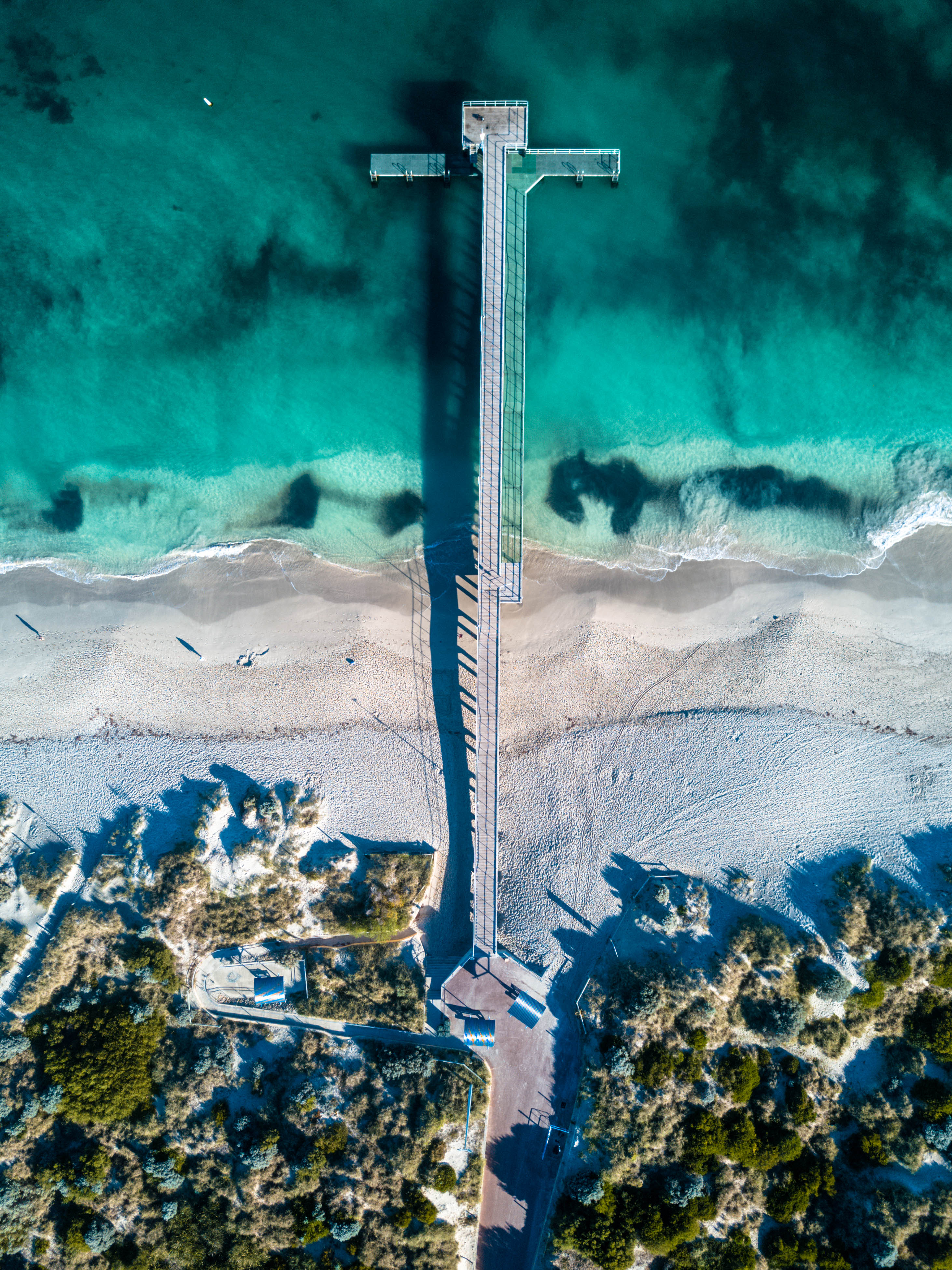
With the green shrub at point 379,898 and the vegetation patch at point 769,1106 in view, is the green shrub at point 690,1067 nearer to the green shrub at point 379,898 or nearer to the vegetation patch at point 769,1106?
the vegetation patch at point 769,1106

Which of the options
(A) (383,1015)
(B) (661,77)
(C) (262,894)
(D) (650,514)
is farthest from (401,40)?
(A) (383,1015)

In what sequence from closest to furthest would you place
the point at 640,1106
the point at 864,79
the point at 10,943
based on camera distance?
1. the point at 640,1106
2. the point at 10,943
3. the point at 864,79

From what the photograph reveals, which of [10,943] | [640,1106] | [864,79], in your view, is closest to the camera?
[640,1106]

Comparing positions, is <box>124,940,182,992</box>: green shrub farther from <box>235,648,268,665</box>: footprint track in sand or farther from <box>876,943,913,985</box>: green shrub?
<box>876,943,913,985</box>: green shrub

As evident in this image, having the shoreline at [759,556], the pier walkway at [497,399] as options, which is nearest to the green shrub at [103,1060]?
the pier walkway at [497,399]

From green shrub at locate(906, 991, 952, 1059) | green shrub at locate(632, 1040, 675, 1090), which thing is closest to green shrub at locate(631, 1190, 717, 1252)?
green shrub at locate(632, 1040, 675, 1090)

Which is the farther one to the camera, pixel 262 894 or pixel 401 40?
pixel 401 40

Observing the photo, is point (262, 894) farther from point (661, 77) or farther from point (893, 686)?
point (661, 77)
